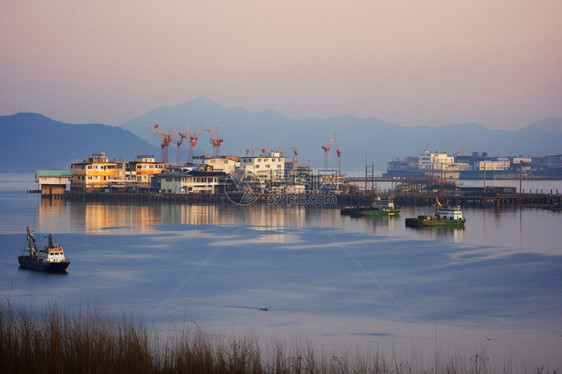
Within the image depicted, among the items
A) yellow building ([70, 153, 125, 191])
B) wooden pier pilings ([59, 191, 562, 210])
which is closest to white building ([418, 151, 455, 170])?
wooden pier pilings ([59, 191, 562, 210])

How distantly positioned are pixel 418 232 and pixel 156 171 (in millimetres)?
31461

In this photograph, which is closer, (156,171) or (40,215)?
(40,215)

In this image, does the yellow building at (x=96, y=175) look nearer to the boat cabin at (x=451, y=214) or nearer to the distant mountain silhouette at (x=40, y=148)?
the boat cabin at (x=451, y=214)

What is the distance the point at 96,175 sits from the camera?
5256 cm

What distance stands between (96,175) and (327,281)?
3886 centimetres

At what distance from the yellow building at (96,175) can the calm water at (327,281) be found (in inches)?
818

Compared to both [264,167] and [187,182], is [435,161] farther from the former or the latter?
[187,182]

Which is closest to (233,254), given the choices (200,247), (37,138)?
(200,247)

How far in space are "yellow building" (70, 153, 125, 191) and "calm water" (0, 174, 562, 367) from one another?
818 inches

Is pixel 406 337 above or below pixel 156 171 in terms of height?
below

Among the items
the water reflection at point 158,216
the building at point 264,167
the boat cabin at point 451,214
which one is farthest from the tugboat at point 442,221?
the building at point 264,167

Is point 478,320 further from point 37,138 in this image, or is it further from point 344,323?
point 37,138

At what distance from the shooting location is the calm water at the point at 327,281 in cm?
1220

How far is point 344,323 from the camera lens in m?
12.7
